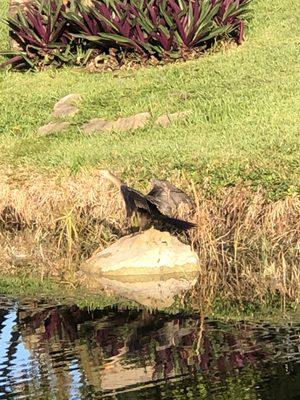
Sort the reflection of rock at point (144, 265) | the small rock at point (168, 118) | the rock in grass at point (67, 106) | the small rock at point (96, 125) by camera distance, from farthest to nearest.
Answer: the rock in grass at point (67, 106), the small rock at point (96, 125), the small rock at point (168, 118), the reflection of rock at point (144, 265)

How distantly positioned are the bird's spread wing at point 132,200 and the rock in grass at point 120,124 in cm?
518

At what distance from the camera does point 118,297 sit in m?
12.5

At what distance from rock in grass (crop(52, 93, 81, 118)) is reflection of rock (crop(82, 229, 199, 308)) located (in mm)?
6568

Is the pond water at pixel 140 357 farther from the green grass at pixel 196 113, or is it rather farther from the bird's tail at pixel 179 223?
the green grass at pixel 196 113

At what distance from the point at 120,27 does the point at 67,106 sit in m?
2.42

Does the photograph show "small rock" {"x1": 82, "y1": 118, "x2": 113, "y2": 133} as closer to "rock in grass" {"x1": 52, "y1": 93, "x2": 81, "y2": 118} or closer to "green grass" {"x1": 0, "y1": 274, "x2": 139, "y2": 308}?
"rock in grass" {"x1": 52, "y1": 93, "x2": 81, "y2": 118}

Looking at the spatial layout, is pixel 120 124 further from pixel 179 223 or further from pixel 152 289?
pixel 152 289

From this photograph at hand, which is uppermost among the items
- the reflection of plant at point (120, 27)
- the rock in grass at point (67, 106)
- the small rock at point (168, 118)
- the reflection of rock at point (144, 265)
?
the reflection of plant at point (120, 27)

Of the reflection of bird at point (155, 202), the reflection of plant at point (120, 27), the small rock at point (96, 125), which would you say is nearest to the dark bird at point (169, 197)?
the reflection of bird at point (155, 202)

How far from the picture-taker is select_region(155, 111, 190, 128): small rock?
18500 millimetres

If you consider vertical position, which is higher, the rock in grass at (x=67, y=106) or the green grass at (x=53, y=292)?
the rock in grass at (x=67, y=106)

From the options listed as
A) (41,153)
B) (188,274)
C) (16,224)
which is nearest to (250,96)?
(41,153)

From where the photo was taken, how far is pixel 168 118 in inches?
732

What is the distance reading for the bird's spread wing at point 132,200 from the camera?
523 inches
